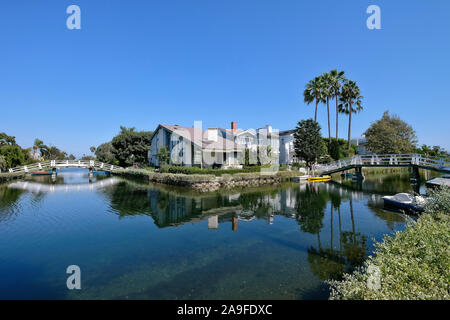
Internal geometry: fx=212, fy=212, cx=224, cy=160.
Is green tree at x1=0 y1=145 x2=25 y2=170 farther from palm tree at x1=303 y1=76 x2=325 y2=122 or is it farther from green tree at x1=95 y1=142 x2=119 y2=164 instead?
palm tree at x1=303 y1=76 x2=325 y2=122

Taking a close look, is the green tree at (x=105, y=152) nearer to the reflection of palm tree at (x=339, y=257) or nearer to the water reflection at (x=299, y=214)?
the water reflection at (x=299, y=214)

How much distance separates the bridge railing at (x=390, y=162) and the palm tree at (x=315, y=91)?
867 centimetres

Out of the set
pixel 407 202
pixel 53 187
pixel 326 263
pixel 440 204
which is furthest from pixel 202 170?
pixel 440 204

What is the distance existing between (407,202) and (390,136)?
104 ft

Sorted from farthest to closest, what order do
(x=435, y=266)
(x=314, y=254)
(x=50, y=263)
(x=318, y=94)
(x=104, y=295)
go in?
(x=318, y=94) → (x=314, y=254) → (x=50, y=263) → (x=104, y=295) → (x=435, y=266)

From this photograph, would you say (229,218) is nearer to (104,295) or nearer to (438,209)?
(104,295)

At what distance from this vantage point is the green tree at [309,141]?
32062mm

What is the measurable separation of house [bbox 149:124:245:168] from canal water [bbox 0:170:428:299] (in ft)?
54.9

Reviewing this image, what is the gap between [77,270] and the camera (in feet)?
21.3

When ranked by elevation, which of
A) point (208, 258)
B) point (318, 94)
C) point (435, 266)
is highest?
point (318, 94)

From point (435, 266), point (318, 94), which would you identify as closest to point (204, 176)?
point (435, 266)

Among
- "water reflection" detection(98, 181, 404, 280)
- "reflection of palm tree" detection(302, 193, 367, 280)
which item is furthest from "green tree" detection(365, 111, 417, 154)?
"reflection of palm tree" detection(302, 193, 367, 280)

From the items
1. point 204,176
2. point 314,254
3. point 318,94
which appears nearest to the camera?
point 314,254

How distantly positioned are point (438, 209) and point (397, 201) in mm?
4183
